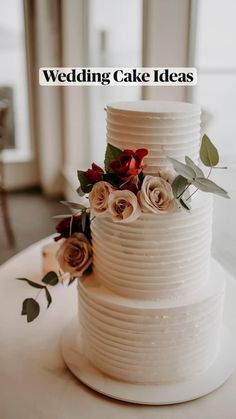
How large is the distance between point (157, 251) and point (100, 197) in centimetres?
16

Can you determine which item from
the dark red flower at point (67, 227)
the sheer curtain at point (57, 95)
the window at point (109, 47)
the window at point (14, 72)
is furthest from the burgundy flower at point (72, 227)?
the window at point (14, 72)

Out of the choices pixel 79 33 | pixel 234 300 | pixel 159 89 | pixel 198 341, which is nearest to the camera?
pixel 198 341

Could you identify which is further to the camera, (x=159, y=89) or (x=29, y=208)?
(x=29, y=208)

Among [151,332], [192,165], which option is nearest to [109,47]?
[192,165]

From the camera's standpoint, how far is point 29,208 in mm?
3861

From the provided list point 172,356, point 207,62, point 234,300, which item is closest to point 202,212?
point 172,356

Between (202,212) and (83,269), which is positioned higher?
(202,212)

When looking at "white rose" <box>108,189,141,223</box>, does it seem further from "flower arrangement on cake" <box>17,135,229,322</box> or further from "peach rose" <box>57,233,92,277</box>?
"peach rose" <box>57,233,92,277</box>

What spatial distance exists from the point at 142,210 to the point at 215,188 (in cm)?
15

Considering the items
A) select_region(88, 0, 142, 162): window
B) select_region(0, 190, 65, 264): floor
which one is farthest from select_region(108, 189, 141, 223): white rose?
select_region(0, 190, 65, 264): floor

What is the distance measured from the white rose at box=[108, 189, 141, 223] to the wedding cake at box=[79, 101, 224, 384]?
0.05 metres

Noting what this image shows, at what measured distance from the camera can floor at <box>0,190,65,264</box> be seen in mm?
3211

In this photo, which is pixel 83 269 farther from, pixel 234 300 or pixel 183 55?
pixel 183 55

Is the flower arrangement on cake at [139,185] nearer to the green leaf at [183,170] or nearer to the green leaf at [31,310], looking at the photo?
the green leaf at [183,170]
